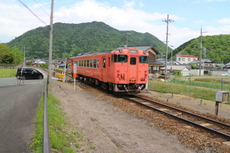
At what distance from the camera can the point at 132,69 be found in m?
12.8

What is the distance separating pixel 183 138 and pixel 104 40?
80499 mm

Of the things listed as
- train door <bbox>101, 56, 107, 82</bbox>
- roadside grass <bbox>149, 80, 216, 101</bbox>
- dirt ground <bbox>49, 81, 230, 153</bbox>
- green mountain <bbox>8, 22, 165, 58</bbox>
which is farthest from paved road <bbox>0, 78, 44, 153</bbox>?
green mountain <bbox>8, 22, 165, 58</bbox>

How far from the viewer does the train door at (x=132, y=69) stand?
1270 cm

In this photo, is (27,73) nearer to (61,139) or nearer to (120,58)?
(120,58)

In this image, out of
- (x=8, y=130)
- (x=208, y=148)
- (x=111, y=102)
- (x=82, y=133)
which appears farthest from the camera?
(x=111, y=102)

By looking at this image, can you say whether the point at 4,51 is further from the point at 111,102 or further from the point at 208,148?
the point at 208,148

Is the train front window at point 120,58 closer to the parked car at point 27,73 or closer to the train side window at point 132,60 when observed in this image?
the train side window at point 132,60

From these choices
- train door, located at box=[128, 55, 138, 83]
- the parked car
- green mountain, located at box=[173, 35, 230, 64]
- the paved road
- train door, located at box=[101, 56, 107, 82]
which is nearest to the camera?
the paved road

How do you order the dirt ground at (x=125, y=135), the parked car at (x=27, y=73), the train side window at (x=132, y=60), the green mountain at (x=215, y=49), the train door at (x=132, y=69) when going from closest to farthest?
1. the dirt ground at (x=125, y=135)
2. the train door at (x=132, y=69)
3. the train side window at (x=132, y=60)
4. the parked car at (x=27, y=73)
5. the green mountain at (x=215, y=49)

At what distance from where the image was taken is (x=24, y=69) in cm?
2139

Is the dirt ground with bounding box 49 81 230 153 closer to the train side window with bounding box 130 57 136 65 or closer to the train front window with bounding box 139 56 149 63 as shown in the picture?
the train side window with bounding box 130 57 136 65

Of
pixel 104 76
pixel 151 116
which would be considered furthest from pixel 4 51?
pixel 151 116

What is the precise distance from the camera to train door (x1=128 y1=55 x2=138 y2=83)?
12.7 m

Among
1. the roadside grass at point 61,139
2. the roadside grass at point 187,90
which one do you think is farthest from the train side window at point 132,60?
the roadside grass at point 61,139
